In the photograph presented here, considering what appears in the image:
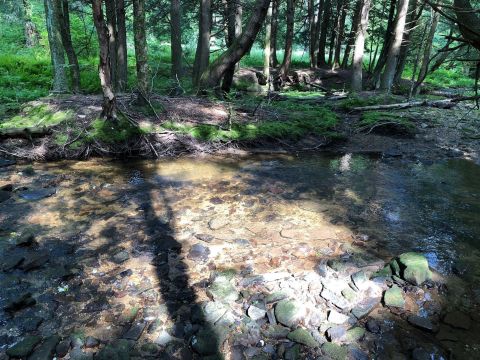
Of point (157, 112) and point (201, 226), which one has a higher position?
point (157, 112)

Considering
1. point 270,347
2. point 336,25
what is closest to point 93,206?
point 270,347

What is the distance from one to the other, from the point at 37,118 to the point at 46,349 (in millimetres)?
7793

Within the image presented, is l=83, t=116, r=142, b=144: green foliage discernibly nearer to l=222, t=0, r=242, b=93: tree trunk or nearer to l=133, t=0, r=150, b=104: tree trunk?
l=133, t=0, r=150, b=104: tree trunk

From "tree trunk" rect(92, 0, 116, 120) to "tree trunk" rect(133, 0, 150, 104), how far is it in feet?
3.61

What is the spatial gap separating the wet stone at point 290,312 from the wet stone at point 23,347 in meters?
2.41

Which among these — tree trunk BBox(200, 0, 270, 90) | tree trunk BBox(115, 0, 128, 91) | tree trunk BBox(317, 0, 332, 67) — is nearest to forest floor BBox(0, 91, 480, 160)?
tree trunk BBox(200, 0, 270, 90)

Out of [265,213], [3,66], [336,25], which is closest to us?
[265,213]

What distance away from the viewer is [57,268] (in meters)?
4.60

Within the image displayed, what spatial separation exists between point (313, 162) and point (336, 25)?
66.0 ft

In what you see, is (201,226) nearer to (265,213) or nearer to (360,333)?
(265,213)

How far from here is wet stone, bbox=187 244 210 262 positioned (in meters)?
4.96

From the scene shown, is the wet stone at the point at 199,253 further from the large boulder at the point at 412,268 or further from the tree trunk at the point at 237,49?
the tree trunk at the point at 237,49

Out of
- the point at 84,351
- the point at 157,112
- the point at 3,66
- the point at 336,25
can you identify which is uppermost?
the point at 336,25

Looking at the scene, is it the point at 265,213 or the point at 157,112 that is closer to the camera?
the point at 265,213
